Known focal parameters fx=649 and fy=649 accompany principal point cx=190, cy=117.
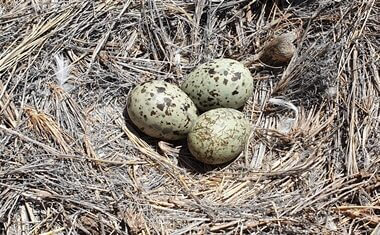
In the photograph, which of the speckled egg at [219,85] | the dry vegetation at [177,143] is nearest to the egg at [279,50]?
the dry vegetation at [177,143]

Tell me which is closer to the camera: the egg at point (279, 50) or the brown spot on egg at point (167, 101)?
the brown spot on egg at point (167, 101)

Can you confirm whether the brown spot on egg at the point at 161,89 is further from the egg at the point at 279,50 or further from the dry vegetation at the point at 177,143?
the egg at the point at 279,50

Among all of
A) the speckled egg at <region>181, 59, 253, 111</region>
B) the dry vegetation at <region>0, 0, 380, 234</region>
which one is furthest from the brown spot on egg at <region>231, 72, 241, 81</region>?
the dry vegetation at <region>0, 0, 380, 234</region>

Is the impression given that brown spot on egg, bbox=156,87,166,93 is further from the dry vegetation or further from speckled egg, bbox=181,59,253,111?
the dry vegetation

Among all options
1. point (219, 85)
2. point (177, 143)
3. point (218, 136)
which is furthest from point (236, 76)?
point (177, 143)

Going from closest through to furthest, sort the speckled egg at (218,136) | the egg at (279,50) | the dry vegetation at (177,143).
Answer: the dry vegetation at (177,143) < the speckled egg at (218,136) < the egg at (279,50)
